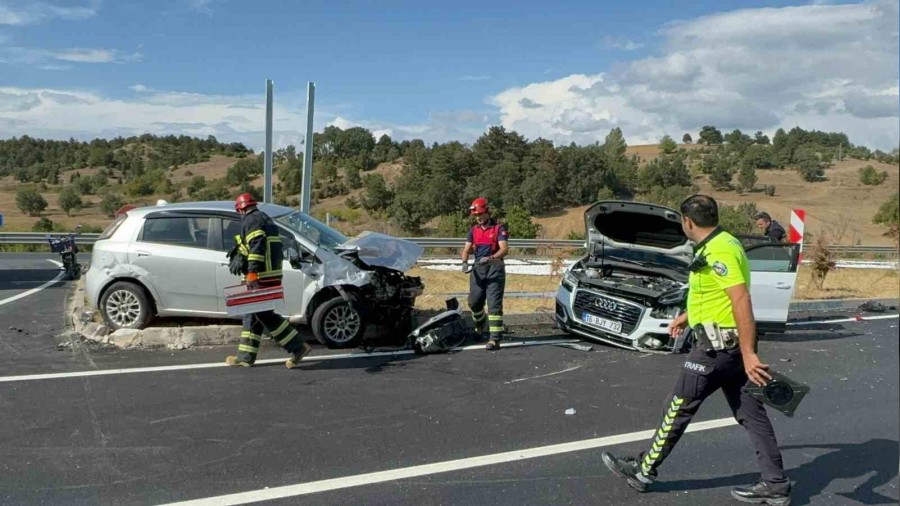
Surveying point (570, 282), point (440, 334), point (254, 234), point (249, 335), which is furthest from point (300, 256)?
point (570, 282)

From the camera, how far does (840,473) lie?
14.7 feet

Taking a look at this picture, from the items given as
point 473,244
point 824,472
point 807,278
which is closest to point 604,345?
point 473,244

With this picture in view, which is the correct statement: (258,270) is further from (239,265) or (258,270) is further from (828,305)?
(828,305)

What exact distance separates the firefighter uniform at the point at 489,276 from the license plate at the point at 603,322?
111 cm

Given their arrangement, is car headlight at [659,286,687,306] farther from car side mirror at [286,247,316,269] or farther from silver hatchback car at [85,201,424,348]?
car side mirror at [286,247,316,269]

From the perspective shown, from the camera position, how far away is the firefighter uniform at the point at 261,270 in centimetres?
671

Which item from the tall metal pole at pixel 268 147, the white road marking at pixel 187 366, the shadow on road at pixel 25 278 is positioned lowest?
the shadow on road at pixel 25 278

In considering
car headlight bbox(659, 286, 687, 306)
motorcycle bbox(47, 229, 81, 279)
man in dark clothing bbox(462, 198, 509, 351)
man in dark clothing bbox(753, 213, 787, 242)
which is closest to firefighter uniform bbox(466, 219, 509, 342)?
man in dark clothing bbox(462, 198, 509, 351)

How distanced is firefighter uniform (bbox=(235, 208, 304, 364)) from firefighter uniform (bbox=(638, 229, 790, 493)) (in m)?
4.02

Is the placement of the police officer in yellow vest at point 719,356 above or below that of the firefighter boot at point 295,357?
above

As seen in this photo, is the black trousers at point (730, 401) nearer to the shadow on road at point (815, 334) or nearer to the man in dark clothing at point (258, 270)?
the man in dark clothing at point (258, 270)

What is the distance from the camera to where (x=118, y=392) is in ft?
19.5

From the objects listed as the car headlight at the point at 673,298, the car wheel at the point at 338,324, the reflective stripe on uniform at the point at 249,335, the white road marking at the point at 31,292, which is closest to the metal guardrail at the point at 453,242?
the white road marking at the point at 31,292

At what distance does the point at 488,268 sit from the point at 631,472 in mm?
4235
